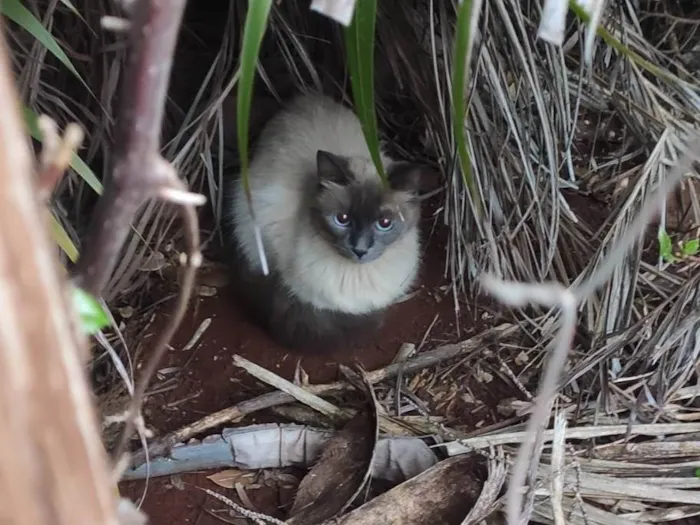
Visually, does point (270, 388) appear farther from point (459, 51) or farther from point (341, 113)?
point (459, 51)

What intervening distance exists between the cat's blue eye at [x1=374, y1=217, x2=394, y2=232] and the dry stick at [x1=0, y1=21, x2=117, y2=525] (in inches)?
49.8

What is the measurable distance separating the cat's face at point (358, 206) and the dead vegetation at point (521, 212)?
0.41 feet

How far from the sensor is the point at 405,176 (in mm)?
1593

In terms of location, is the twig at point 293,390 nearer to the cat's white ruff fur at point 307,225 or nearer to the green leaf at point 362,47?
the cat's white ruff fur at point 307,225

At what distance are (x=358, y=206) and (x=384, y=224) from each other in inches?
2.8

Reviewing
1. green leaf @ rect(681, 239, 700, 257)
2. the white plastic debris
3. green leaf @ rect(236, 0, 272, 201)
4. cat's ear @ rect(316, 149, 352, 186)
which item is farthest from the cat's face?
green leaf @ rect(236, 0, 272, 201)

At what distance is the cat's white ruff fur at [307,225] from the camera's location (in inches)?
66.8

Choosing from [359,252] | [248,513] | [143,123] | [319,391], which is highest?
[143,123]

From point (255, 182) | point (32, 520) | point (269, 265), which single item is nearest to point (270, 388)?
point (269, 265)

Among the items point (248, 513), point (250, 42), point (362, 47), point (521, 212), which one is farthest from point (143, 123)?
point (521, 212)

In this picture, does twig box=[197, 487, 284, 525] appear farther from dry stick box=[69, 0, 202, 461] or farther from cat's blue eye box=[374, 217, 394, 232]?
dry stick box=[69, 0, 202, 461]

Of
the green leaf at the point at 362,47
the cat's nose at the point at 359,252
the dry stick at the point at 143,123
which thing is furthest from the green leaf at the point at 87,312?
the cat's nose at the point at 359,252

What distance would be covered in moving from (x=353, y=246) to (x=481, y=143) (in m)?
0.34

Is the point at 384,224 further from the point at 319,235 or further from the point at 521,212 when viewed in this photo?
the point at 521,212
